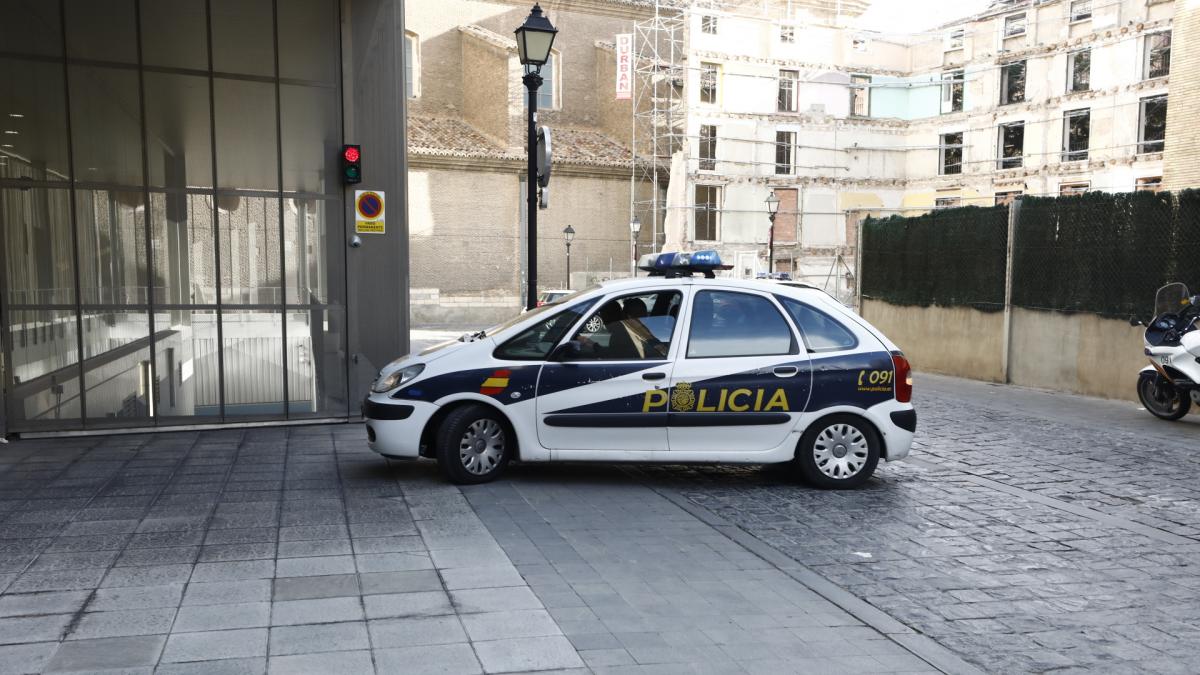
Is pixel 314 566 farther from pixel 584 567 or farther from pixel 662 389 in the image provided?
pixel 662 389

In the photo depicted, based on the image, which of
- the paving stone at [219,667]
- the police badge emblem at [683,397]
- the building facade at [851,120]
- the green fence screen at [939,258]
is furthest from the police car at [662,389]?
the building facade at [851,120]

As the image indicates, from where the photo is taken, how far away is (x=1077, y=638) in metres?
4.44

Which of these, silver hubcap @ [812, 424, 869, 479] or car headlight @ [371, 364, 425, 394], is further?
silver hubcap @ [812, 424, 869, 479]

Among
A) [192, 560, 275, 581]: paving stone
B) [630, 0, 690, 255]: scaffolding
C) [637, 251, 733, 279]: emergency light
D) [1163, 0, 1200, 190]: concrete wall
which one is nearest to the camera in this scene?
[192, 560, 275, 581]: paving stone

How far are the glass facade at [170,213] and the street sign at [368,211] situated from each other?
26cm

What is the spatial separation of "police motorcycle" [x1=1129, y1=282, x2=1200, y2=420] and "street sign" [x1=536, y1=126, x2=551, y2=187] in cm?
753

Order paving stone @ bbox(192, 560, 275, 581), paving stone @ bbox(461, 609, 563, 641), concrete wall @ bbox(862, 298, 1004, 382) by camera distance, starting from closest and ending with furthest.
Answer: paving stone @ bbox(461, 609, 563, 641) < paving stone @ bbox(192, 560, 275, 581) < concrete wall @ bbox(862, 298, 1004, 382)

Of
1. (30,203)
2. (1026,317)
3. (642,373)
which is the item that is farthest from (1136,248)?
(30,203)

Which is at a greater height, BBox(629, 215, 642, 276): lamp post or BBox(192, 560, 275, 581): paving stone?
BBox(629, 215, 642, 276): lamp post

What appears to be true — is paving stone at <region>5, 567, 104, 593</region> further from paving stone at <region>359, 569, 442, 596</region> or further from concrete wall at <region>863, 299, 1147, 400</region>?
concrete wall at <region>863, 299, 1147, 400</region>

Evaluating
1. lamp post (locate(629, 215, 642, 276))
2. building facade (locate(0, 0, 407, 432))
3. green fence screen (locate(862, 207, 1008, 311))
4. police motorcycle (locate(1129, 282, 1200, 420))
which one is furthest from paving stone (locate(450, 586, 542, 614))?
lamp post (locate(629, 215, 642, 276))

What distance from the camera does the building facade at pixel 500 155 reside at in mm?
39750

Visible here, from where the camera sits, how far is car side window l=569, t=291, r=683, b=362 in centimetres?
723

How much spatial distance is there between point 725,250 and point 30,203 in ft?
116
